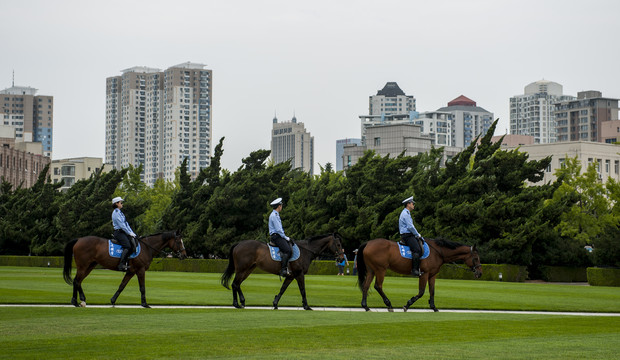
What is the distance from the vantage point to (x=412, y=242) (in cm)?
2314

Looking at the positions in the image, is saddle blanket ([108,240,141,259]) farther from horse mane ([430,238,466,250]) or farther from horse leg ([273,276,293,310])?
horse mane ([430,238,466,250])

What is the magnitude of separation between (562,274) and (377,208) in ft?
41.0

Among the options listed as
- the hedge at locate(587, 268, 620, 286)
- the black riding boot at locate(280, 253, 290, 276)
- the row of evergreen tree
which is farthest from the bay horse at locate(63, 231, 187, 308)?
the hedge at locate(587, 268, 620, 286)

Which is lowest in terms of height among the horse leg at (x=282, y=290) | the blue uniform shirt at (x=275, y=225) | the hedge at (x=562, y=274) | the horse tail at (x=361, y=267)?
the hedge at (x=562, y=274)

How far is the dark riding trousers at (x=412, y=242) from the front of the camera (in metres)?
23.1

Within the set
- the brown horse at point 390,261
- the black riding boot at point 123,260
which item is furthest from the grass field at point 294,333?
the black riding boot at point 123,260

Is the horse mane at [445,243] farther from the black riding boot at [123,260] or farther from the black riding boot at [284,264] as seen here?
the black riding boot at [123,260]

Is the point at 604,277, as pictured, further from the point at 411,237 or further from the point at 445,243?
the point at 411,237

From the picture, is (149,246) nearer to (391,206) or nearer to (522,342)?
(522,342)

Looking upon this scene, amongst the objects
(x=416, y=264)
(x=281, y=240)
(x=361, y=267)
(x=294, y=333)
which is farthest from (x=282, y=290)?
(x=294, y=333)

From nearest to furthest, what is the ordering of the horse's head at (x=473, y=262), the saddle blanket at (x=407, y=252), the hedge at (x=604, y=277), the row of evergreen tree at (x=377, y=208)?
the saddle blanket at (x=407, y=252)
the horse's head at (x=473, y=262)
the hedge at (x=604, y=277)
the row of evergreen tree at (x=377, y=208)

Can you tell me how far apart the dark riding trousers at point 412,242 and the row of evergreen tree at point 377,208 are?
74.7ft

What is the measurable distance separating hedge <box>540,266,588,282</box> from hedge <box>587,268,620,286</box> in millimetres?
7273

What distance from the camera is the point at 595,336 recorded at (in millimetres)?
17062
